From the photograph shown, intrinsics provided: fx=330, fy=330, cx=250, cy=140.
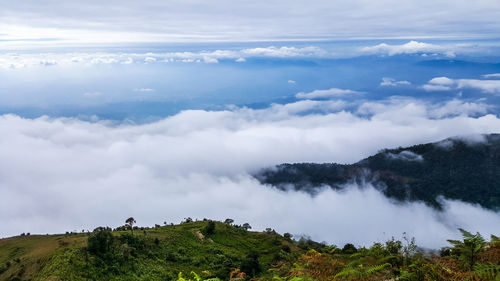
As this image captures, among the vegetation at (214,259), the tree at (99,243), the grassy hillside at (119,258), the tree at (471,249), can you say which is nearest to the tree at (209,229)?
the vegetation at (214,259)

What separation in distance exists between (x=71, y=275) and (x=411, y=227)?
680 ft

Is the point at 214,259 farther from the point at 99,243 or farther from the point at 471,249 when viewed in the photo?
the point at 471,249

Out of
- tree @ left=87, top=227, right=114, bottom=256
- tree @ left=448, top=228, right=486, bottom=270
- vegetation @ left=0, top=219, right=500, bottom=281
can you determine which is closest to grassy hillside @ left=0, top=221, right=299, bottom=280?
vegetation @ left=0, top=219, right=500, bottom=281

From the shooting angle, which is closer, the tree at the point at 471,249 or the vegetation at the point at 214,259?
the vegetation at the point at 214,259

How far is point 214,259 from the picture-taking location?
53219mm

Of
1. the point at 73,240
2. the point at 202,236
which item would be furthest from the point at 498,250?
→ the point at 202,236

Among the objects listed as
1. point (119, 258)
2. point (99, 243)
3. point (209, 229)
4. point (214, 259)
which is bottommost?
point (214, 259)

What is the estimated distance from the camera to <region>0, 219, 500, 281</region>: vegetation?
8961 mm

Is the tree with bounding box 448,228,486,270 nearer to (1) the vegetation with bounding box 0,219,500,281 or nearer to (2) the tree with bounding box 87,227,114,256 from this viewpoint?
(1) the vegetation with bounding box 0,219,500,281

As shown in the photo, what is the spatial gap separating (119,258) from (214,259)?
64.1ft

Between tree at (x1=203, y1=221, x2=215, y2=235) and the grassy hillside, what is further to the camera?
tree at (x1=203, y1=221, x2=215, y2=235)

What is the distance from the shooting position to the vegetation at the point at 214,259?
8.96m

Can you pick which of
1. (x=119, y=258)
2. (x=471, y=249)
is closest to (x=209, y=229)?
(x=119, y=258)

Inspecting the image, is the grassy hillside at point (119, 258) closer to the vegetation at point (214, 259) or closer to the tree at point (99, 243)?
the vegetation at point (214, 259)
